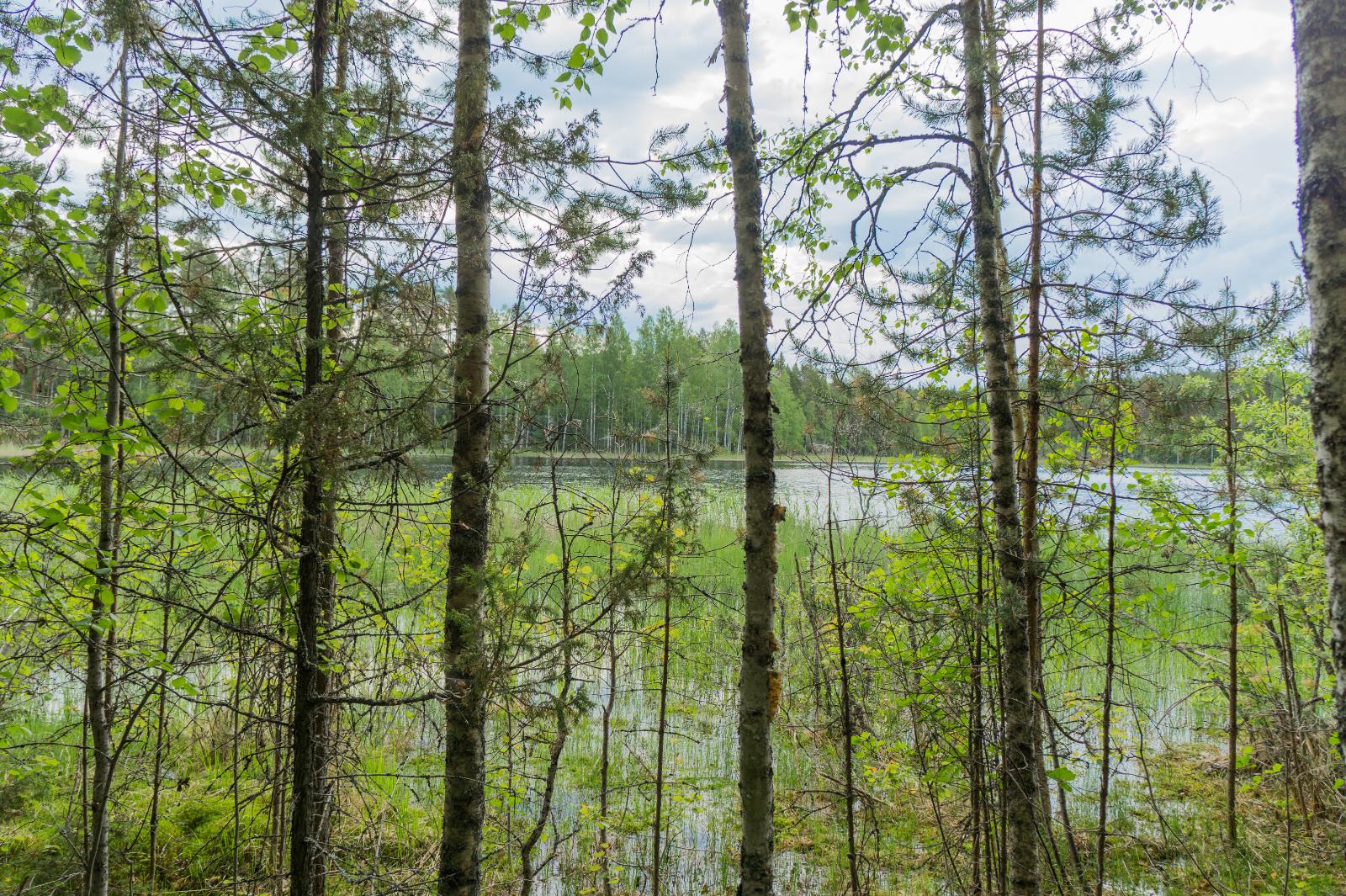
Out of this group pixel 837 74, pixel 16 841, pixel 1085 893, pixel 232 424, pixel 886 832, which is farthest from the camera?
pixel 886 832

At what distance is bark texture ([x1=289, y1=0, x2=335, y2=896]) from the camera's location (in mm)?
2301

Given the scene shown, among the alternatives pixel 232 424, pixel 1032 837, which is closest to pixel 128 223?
pixel 232 424

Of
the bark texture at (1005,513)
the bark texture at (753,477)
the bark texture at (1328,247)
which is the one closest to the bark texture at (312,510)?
the bark texture at (753,477)

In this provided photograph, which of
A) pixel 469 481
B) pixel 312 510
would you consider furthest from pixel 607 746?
pixel 312 510

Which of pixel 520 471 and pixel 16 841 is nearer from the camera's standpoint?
pixel 16 841

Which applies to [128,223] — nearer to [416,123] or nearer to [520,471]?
[416,123]

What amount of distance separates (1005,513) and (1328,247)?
201cm

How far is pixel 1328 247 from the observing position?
173cm

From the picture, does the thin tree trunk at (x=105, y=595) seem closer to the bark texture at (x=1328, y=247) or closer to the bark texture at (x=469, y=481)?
the bark texture at (x=469, y=481)

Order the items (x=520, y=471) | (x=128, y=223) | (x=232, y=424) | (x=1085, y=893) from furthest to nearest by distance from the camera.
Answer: (x=520, y=471) → (x=1085, y=893) → (x=232, y=424) → (x=128, y=223)

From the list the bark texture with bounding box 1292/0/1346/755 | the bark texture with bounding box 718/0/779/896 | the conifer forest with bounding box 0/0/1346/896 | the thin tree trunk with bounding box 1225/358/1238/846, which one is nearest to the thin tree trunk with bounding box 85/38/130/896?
the conifer forest with bounding box 0/0/1346/896

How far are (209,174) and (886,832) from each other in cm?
677

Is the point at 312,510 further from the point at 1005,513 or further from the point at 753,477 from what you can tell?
the point at 1005,513

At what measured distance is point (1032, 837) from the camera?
3.30 meters
